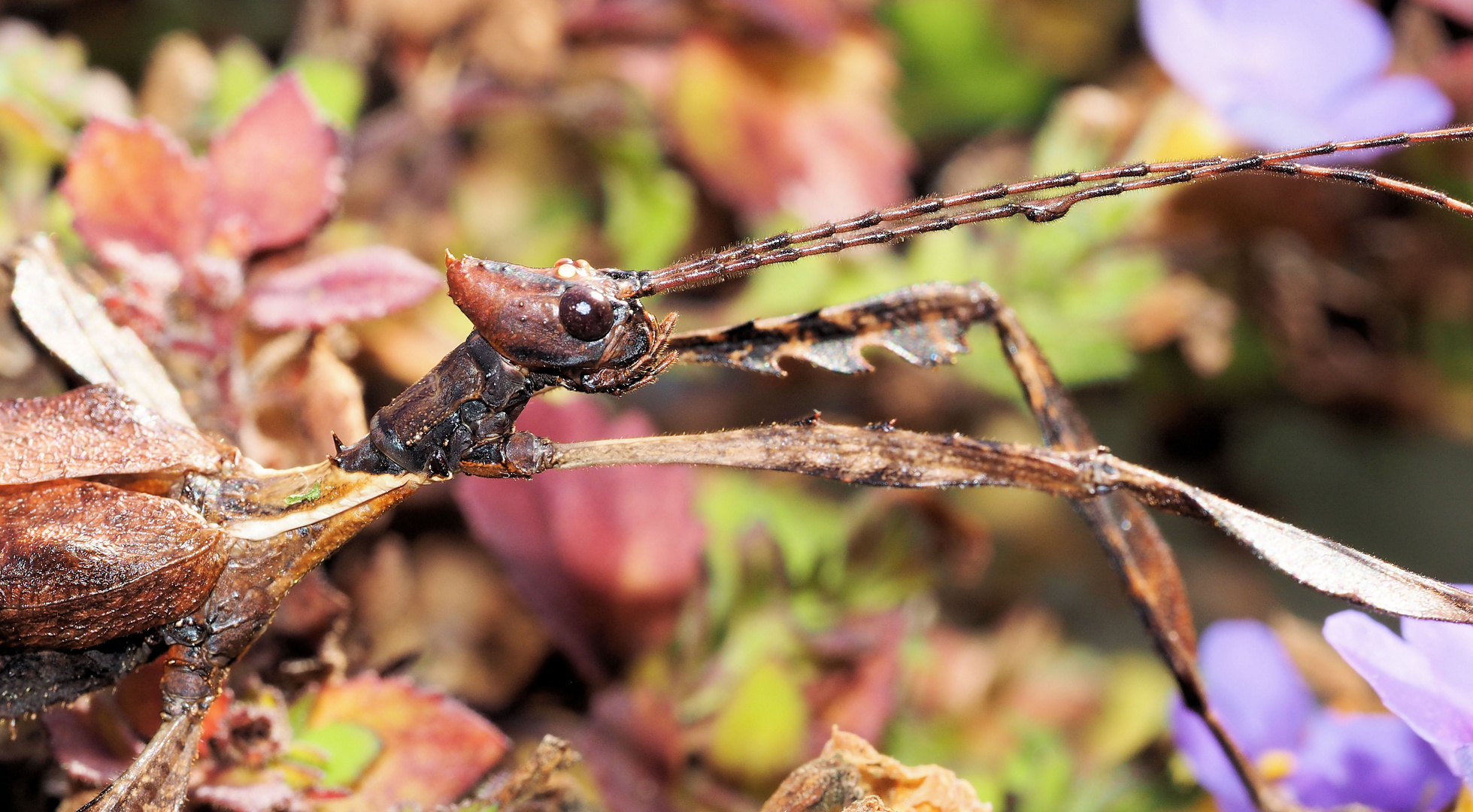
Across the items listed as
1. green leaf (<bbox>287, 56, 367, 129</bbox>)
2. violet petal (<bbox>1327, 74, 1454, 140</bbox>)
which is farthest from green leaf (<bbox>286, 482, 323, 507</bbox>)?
violet petal (<bbox>1327, 74, 1454, 140</bbox>)

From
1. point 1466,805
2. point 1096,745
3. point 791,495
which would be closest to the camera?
point 1466,805

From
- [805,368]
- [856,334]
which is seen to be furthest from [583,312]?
[805,368]

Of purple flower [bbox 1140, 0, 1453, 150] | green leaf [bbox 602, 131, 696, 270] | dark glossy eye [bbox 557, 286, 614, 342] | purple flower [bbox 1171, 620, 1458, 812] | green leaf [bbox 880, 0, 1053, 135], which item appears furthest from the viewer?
green leaf [bbox 880, 0, 1053, 135]

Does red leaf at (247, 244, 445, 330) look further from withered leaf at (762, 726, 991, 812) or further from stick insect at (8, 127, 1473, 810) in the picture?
withered leaf at (762, 726, 991, 812)

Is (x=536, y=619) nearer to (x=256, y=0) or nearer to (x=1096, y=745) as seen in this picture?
(x=1096, y=745)

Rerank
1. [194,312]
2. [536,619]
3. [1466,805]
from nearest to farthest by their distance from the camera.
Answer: [1466,805] → [194,312] → [536,619]

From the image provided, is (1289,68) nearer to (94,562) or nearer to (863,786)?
(863,786)

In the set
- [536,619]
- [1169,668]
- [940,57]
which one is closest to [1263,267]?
[940,57]

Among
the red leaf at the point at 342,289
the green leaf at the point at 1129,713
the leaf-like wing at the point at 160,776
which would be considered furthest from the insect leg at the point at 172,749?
the green leaf at the point at 1129,713
